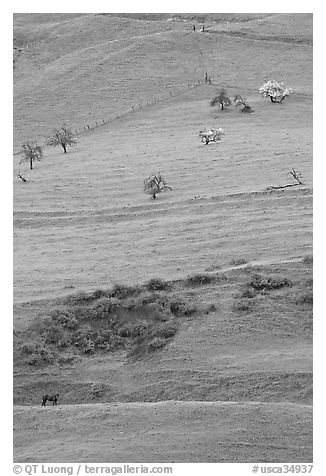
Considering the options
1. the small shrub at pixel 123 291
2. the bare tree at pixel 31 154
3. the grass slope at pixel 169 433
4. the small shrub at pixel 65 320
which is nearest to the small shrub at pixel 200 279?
the small shrub at pixel 123 291

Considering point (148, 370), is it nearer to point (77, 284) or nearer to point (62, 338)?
point (62, 338)

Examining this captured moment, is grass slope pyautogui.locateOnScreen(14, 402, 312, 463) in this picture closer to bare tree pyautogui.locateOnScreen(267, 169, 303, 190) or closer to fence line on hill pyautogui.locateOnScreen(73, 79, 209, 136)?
bare tree pyautogui.locateOnScreen(267, 169, 303, 190)

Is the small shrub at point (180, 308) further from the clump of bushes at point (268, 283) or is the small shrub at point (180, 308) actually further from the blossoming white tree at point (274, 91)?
the blossoming white tree at point (274, 91)

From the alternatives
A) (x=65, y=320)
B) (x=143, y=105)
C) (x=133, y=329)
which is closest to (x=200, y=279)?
(x=133, y=329)

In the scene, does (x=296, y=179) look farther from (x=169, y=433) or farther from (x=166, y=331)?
(x=169, y=433)

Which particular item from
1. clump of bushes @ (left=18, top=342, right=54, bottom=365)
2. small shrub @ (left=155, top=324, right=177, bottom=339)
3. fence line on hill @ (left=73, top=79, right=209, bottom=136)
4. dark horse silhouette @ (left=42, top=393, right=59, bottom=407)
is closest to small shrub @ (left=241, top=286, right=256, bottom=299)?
small shrub @ (left=155, top=324, right=177, bottom=339)

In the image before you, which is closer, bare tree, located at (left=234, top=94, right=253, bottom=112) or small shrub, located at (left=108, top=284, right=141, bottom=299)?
→ small shrub, located at (left=108, top=284, right=141, bottom=299)
